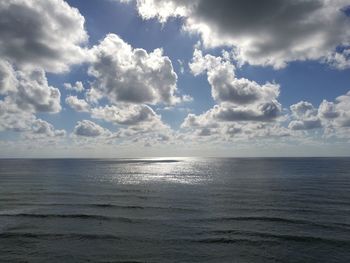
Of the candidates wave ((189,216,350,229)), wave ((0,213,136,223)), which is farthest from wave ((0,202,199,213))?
wave ((0,213,136,223))

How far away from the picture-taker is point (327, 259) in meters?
26.3

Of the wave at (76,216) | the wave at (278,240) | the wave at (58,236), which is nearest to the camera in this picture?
the wave at (278,240)

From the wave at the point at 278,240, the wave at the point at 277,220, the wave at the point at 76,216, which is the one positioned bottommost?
the wave at the point at 278,240

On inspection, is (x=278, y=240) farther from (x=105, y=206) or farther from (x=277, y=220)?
(x=105, y=206)

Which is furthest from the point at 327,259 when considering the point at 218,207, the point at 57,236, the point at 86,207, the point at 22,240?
the point at 86,207

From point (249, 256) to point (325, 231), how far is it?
1254 cm

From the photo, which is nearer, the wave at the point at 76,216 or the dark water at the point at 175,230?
the dark water at the point at 175,230

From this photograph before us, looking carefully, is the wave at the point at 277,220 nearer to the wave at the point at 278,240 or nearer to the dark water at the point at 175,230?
the dark water at the point at 175,230

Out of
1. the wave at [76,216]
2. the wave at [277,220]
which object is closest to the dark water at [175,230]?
the wave at [277,220]

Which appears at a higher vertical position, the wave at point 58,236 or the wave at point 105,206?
the wave at point 105,206

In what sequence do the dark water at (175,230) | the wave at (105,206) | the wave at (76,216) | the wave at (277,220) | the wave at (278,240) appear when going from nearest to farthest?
the dark water at (175,230) → the wave at (278,240) → the wave at (277,220) → the wave at (76,216) → the wave at (105,206)

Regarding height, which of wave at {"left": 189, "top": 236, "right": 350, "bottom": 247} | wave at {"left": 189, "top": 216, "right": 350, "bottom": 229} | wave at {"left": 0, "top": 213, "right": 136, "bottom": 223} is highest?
wave at {"left": 0, "top": 213, "right": 136, "bottom": 223}

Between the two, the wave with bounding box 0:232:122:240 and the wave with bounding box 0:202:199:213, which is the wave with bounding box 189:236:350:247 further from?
the wave with bounding box 0:202:199:213

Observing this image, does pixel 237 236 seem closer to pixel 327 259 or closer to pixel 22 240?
pixel 327 259
